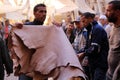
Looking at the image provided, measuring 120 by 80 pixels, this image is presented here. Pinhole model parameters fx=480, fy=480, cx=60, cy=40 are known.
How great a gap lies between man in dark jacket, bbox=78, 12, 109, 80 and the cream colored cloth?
1.47m

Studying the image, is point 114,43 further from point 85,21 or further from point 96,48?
point 85,21

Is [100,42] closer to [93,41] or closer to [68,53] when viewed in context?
[93,41]

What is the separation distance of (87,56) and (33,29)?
6.40ft

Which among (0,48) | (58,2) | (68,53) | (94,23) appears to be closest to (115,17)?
(68,53)

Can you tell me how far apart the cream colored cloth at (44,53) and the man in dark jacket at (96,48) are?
147 cm

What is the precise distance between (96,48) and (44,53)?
186 centimetres

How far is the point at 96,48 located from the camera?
27.5 feet

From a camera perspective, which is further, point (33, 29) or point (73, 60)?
point (33, 29)

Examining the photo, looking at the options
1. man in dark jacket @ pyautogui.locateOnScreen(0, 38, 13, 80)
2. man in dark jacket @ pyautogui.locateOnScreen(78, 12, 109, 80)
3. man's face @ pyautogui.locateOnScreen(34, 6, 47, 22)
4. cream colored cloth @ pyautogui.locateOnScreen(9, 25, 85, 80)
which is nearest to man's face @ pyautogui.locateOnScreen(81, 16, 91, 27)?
man in dark jacket @ pyautogui.locateOnScreen(78, 12, 109, 80)

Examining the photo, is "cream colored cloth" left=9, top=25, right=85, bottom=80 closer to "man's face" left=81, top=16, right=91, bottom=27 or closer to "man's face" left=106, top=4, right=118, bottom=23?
"man's face" left=106, top=4, right=118, bottom=23

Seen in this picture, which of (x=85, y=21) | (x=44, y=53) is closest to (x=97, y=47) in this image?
(x=85, y=21)

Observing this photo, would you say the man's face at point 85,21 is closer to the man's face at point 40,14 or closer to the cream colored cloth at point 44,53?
the man's face at point 40,14

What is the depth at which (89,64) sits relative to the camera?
28.8ft

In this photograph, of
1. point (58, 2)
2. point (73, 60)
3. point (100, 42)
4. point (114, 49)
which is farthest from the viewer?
point (58, 2)
